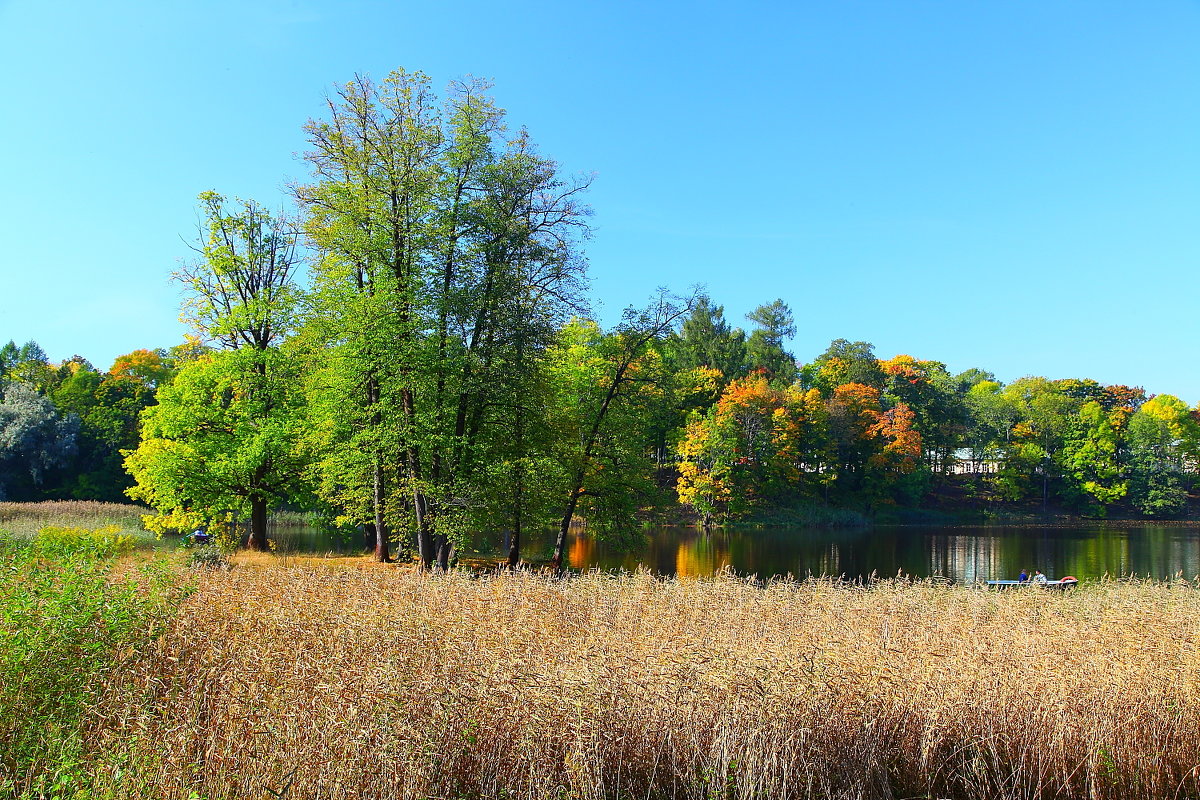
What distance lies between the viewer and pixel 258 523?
2489 centimetres

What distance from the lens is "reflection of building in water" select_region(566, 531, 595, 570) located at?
29.2 m

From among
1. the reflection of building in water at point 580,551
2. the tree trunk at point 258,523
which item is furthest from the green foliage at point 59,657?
the reflection of building in water at point 580,551

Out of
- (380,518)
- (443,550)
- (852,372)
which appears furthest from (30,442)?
(852,372)

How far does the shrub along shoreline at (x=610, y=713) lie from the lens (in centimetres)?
499

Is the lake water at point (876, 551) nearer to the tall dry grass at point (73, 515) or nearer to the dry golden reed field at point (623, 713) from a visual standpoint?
the tall dry grass at point (73, 515)

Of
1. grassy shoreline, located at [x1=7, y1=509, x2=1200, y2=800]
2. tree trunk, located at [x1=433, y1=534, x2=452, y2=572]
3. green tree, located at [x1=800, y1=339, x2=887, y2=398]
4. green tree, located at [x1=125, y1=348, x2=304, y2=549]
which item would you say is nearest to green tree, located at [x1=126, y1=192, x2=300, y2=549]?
green tree, located at [x1=125, y1=348, x2=304, y2=549]

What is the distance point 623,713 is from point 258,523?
22247 millimetres

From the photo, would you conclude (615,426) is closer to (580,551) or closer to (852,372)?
(580,551)

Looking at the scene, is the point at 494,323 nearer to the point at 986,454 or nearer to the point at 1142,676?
the point at 1142,676

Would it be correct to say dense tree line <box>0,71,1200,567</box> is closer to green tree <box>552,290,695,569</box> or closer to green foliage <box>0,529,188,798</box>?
green tree <box>552,290,695,569</box>

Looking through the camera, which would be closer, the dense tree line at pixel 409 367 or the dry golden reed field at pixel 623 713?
the dry golden reed field at pixel 623 713

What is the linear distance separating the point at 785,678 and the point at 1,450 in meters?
49.4

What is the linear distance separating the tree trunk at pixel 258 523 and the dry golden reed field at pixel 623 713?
17662 millimetres

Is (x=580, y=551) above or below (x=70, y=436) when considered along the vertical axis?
below
